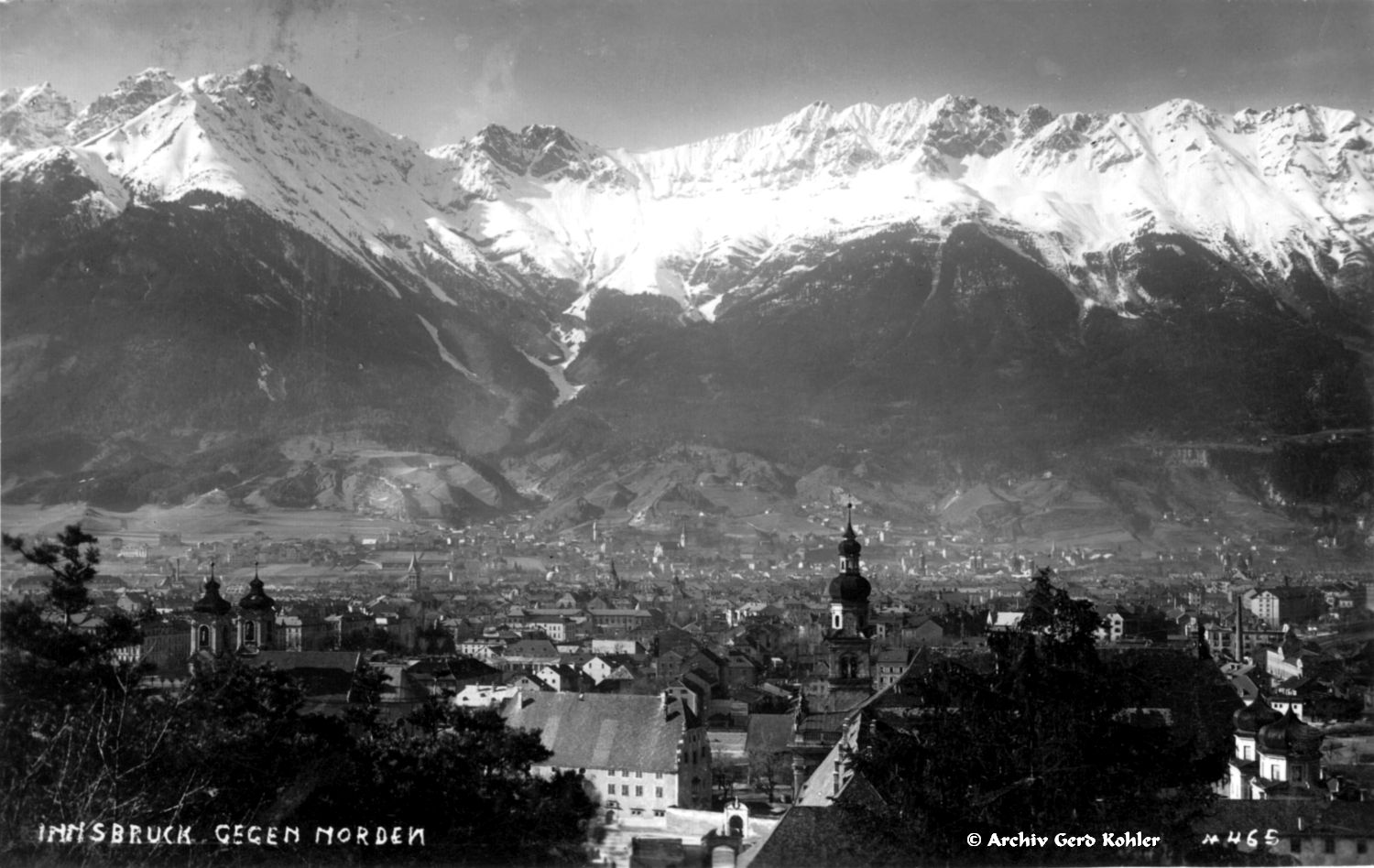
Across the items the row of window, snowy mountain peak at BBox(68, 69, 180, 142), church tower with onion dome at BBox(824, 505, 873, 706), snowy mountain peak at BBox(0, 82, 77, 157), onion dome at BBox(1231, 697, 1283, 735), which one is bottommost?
the row of window

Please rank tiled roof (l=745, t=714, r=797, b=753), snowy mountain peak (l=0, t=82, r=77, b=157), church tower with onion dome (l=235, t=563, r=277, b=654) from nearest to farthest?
tiled roof (l=745, t=714, r=797, b=753), church tower with onion dome (l=235, t=563, r=277, b=654), snowy mountain peak (l=0, t=82, r=77, b=157)

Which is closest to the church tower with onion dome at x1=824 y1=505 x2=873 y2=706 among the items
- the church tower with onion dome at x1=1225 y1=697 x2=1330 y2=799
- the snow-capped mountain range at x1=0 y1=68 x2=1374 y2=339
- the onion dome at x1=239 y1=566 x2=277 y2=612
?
the church tower with onion dome at x1=1225 y1=697 x2=1330 y2=799

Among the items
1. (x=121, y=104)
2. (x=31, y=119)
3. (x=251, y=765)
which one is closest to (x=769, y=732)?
(x=251, y=765)

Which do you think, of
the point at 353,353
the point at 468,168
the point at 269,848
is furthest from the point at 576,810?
the point at 468,168

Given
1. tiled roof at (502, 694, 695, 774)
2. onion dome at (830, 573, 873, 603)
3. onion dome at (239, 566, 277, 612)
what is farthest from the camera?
onion dome at (239, 566, 277, 612)

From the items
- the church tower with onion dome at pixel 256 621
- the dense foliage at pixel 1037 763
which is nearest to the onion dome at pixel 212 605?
the church tower with onion dome at pixel 256 621

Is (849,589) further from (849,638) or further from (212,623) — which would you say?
(212,623)

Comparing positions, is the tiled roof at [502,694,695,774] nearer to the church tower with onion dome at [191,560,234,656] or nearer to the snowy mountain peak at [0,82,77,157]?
the church tower with onion dome at [191,560,234,656]
